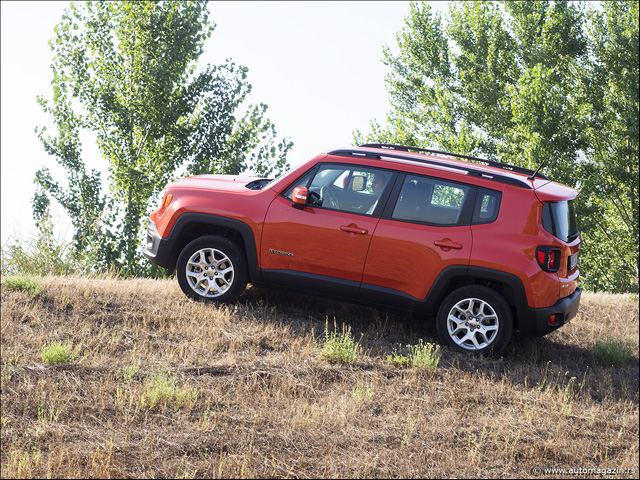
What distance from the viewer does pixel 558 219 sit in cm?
Result: 694

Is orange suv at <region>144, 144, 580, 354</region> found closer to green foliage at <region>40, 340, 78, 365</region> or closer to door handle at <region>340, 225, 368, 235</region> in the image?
door handle at <region>340, 225, 368, 235</region>

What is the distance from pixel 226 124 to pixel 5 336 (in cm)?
1750

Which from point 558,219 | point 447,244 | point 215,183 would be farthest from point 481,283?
point 215,183

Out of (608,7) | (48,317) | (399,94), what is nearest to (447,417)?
(48,317)

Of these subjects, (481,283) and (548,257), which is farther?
(481,283)

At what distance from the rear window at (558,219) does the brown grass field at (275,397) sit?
4.55ft

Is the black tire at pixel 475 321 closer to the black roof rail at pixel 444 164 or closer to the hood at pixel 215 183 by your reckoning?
the black roof rail at pixel 444 164

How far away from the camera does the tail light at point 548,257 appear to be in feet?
22.2

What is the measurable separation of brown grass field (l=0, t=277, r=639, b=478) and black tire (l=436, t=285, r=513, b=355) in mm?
162

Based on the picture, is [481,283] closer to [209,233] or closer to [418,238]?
[418,238]

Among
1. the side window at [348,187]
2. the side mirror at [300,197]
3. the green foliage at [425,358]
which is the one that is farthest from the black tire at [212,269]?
the green foliage at [425,358]

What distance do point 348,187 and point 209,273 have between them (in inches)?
71.5

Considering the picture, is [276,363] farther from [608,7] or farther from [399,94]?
[399,94]

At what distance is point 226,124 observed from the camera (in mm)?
23812
